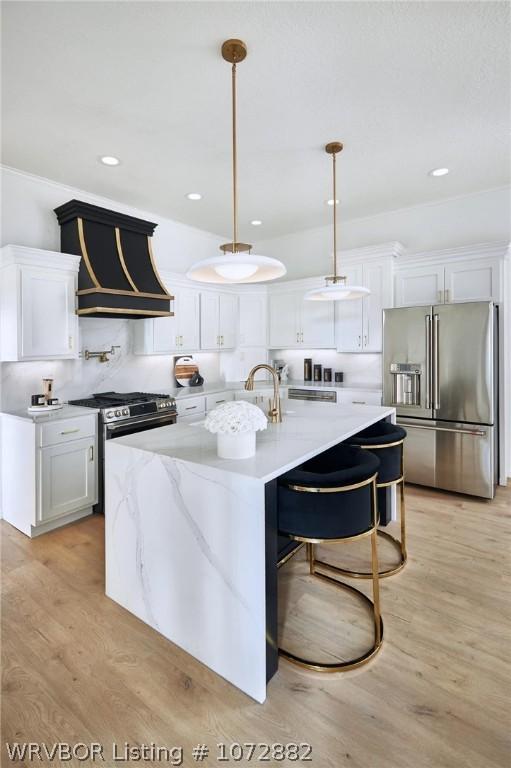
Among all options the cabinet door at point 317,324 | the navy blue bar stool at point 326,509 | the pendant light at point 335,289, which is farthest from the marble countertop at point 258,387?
the navy blue bar stool at point 326,509

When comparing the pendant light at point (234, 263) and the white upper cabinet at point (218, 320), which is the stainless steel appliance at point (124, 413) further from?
the pendant light at point (234, 263)

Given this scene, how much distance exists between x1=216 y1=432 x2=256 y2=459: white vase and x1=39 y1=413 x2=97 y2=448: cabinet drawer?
6.50 feet

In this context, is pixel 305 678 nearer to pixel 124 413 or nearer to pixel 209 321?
pixel 124 413

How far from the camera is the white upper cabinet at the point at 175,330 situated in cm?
435

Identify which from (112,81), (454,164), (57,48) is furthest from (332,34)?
(454,164)

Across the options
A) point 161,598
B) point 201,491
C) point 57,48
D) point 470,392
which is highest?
point 57,48

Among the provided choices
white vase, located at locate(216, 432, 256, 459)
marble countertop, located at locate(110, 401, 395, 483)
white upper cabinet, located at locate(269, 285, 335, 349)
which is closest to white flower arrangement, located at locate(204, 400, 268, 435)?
white vase, located at locate(216, 432, 256, 459)

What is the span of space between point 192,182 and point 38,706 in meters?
3.94

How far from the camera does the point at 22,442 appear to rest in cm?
317

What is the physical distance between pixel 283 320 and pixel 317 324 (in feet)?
1.83

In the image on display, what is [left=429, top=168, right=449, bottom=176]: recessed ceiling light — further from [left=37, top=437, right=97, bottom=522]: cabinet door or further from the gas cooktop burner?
[left=37, top=437, right=97, bottom=522]: cabinet door

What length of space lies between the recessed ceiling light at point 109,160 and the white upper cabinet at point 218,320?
1.91 meters

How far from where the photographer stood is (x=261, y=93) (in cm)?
244

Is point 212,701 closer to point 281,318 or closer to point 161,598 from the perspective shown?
point 161,598
